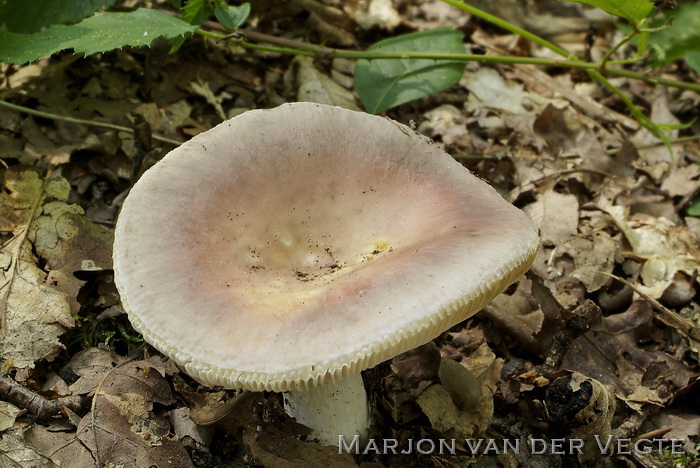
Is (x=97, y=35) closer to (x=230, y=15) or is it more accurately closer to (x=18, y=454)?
(x=230, y=15)

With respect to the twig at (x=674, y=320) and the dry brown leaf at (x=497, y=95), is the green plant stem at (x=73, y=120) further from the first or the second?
the twig at (x=674, y=320)

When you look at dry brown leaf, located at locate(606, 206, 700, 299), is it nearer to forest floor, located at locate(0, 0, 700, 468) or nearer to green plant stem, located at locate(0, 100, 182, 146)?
forest floor, located at locate(0, 0, 700, 468)

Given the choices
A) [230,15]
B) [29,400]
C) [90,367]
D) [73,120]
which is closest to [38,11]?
[73,120]

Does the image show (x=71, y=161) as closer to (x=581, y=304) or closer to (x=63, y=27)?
(x=63, y=27)

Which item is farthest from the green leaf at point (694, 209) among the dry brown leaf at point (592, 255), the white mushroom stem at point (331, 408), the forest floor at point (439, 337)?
the white mushroom stem at point (331, 408)

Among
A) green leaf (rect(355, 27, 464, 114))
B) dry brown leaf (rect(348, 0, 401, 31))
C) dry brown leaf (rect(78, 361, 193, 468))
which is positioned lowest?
dry brown leaf (rect(78, 361, 193, 468))

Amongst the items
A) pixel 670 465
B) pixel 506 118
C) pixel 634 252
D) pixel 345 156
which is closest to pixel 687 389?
pixel 670 465

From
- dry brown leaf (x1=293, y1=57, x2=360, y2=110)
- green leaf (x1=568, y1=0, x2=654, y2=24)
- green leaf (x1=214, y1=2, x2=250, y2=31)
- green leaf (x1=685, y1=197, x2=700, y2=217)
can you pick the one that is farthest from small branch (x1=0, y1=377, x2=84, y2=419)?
green leaf (x1=685, y1=197, x2=700, y2=217)
